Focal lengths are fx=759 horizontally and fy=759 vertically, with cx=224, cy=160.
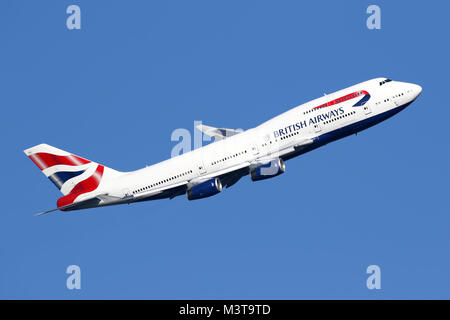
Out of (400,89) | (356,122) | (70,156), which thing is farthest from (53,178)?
(400,89)

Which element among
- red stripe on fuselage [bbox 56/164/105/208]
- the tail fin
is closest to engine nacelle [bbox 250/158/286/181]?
the tail fin

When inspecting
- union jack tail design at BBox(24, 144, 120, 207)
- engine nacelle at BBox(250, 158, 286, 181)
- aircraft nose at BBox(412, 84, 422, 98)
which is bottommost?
engine nacelle at BBox(250, 158, 286, 181)

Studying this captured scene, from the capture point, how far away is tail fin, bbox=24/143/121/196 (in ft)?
273

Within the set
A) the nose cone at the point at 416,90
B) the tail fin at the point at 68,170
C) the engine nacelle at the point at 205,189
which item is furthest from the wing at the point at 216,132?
the nose cone at the point at 416,90

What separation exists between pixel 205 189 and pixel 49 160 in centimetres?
1833

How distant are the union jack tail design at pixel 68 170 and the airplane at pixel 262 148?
4.07ft

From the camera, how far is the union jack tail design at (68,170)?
83250 mm

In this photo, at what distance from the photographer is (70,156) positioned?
83.9 m

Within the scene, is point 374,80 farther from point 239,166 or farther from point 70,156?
point 70,156

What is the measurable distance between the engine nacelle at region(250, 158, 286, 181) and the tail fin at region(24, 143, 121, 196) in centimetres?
1609

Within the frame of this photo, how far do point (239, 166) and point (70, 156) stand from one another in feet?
63.4

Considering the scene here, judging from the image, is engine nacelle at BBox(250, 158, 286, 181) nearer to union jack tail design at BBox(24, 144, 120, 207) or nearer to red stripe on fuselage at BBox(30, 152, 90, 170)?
union jack tail design at BBox(24, 144, 120, 207)

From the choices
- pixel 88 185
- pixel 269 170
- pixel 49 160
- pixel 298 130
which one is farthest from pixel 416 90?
pixel 49 160

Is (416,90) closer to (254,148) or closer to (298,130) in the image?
(298,130)
